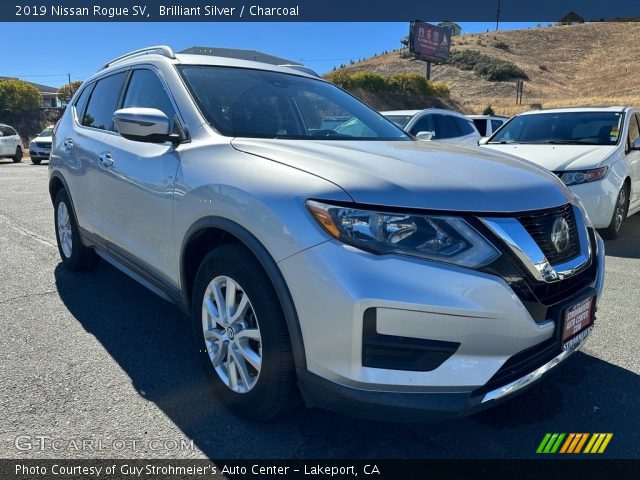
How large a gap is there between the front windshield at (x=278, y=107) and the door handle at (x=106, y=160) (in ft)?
2.73

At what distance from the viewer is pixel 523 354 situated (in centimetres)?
205

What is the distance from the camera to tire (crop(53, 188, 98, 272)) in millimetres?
4477

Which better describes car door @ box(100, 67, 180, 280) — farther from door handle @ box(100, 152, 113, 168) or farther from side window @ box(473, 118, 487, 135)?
side window @ box(473, 118, 487, 135)

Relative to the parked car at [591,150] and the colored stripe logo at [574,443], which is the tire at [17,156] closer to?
the parked car at [591,150]

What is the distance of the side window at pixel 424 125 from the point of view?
9302 mm

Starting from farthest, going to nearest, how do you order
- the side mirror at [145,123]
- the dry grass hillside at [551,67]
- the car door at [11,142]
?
the dry grass hillside at [551,67] → the car door at [11,142] → the side mirror at [145,123]

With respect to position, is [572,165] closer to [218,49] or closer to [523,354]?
[218,49]

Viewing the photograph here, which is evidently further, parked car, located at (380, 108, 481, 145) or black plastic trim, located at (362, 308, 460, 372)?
parked car, located at (380, 108, 481, 145)

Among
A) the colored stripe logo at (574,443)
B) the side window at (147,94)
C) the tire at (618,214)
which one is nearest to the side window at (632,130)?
the tire at (618,214)

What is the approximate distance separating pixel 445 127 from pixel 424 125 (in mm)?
660

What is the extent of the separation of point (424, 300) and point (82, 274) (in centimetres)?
380

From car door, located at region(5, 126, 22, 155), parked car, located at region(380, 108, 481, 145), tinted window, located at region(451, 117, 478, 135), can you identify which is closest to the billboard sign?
car door, located at region(5, 126, 22, 155)

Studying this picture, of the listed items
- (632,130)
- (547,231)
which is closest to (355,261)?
(547,231)

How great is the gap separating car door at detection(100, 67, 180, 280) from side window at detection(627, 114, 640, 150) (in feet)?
19.4
